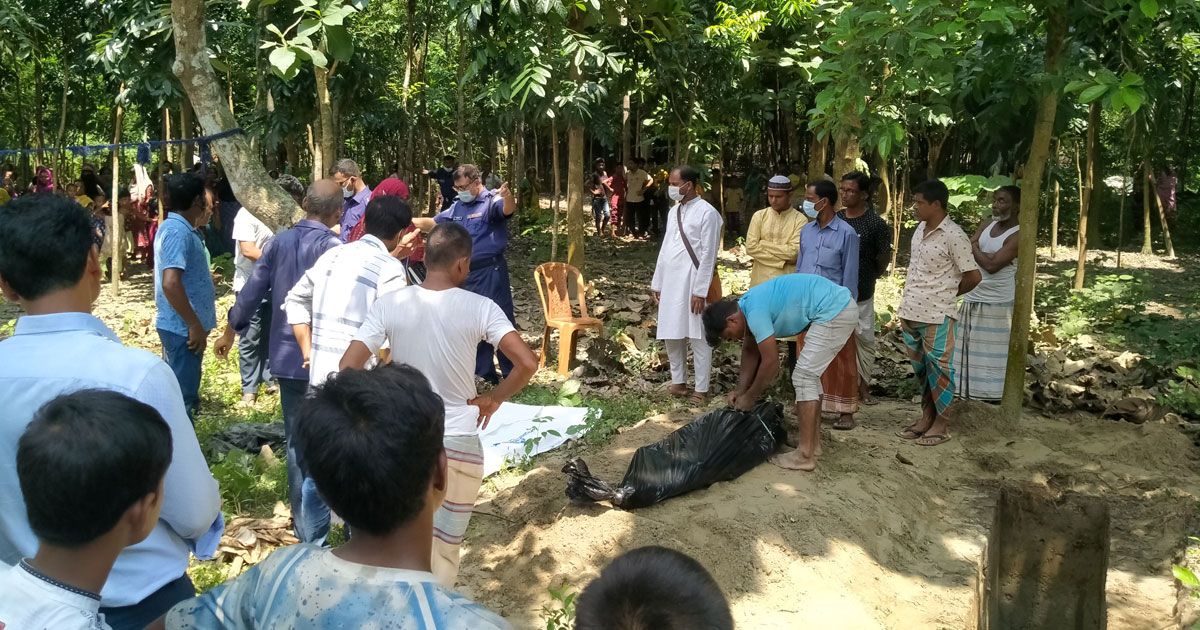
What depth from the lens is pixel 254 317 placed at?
23.7 feet

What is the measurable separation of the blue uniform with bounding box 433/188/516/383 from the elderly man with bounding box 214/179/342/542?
2.64 metres

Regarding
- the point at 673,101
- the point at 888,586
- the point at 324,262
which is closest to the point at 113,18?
the point at 673,101

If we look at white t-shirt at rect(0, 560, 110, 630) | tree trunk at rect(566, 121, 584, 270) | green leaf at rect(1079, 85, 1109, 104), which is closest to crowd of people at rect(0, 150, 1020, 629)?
white t-shirt at rect(0, 560, 110, 630)

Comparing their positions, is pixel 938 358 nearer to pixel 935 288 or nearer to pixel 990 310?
pixel 935 288

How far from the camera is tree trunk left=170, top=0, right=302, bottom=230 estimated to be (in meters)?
6.27

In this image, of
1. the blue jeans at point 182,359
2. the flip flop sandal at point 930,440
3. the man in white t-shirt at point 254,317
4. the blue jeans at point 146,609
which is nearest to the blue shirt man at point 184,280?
the blue jeans at point 182,359

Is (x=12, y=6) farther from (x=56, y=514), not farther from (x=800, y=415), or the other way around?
(x=56, y=514)

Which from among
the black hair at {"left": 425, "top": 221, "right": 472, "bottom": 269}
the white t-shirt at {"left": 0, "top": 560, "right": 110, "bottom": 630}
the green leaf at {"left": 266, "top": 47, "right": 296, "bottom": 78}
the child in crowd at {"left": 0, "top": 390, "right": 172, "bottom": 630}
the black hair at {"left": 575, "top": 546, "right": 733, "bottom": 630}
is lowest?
the black hair at {"left": 575, "top": 546, "right": 733, "bottom": 630}

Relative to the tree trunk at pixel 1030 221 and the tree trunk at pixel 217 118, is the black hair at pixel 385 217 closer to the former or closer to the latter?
the tree trunk at pixel 217 118

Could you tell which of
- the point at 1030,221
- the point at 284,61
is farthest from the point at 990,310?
the point at 284,61

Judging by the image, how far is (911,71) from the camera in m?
5.89

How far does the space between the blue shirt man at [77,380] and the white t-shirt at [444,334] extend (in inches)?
57.8

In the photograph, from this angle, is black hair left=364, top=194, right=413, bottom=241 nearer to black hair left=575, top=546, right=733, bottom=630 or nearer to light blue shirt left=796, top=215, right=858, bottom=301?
black hair left=575, top=546, right=733, bottom=630

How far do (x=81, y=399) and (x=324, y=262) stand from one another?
272 centimetres
